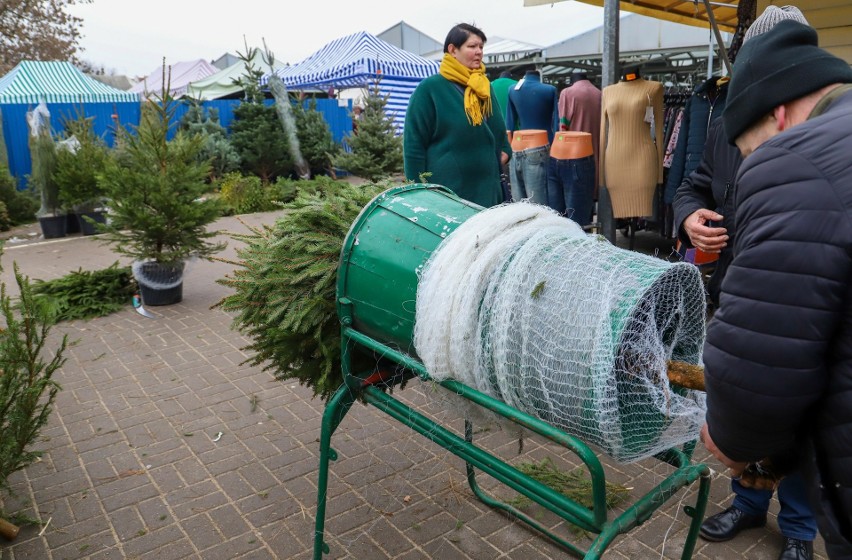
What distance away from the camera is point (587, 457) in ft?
4.61

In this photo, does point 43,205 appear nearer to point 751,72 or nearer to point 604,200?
point 604,200

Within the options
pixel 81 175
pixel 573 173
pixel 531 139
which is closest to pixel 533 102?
pixel 531 139

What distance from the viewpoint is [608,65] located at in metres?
5.17

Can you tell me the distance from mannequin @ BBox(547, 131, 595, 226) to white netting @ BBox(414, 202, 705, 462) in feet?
12.6

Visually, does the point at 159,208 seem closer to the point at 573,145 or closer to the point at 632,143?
the point at 573,145

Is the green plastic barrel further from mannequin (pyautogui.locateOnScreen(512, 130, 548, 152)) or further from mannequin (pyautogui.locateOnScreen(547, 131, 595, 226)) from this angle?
mannequin (pyautogui.locateOnScreen(512, 130, 548, 152))

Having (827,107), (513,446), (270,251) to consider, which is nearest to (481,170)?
(513,446)

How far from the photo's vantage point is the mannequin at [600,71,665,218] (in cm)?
503

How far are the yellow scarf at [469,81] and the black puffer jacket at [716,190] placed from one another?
144 centimetres

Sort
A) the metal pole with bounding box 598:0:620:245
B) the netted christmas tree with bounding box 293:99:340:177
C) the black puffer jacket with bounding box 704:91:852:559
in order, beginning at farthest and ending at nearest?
the netted christmas tree with bounding box 293:99:340:177 → the metal pole with bounding box 598:0:620:245 → the black puffer jacket with bounding box 704:91:852:559

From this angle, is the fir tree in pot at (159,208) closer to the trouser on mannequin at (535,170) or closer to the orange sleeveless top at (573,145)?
the trouser on mannequin at (535,170)

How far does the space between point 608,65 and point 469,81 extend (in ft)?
6.30

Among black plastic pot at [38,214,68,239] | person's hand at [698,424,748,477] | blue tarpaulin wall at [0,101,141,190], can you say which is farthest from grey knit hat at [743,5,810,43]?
blue tarpaulin wall at [0,101,141,190]

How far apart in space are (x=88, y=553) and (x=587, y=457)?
7.73 feet
